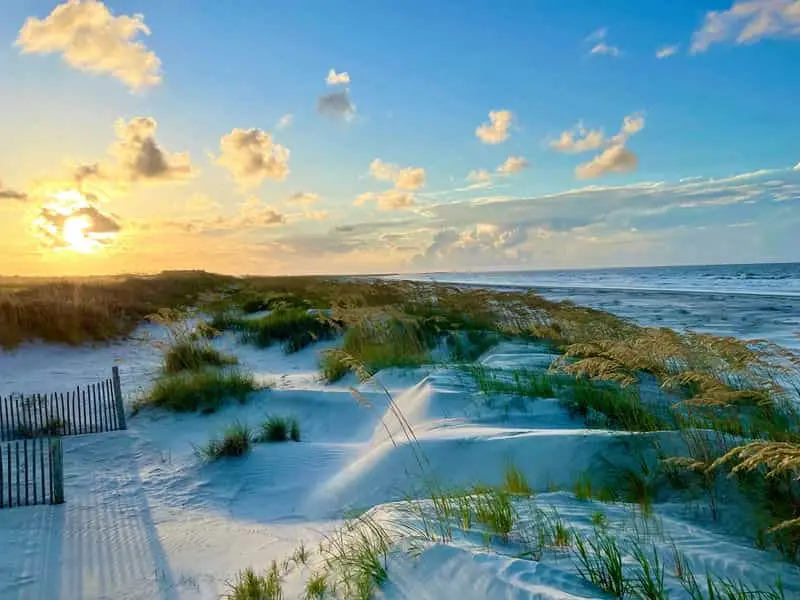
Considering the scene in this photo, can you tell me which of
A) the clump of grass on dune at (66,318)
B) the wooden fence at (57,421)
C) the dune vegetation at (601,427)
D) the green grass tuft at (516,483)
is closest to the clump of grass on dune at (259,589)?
the dune vegetation at (601,427)

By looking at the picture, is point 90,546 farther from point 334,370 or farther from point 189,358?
point 189,358

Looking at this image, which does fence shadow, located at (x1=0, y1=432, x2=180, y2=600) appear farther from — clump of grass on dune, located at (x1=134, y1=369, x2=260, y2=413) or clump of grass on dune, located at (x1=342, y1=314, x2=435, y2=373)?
clump of grass on dune, located at (x1=342, y1=314, x2=435, y2=373)

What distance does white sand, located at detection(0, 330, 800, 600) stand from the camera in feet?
A: 10.2

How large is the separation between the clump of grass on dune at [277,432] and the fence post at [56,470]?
232 centimetres

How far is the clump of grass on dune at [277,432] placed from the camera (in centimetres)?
760

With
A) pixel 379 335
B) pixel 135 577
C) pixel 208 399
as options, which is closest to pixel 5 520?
pixel 135 577

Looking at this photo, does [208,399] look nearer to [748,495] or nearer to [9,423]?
[9,423]

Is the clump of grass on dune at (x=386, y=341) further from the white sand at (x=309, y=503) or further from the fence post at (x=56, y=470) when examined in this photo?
the fence post at (x=56, y=470)

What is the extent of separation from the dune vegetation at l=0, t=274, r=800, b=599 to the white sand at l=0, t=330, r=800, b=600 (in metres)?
0.15

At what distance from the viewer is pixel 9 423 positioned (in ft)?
29.3

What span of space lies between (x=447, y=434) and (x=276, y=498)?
6.40 ft

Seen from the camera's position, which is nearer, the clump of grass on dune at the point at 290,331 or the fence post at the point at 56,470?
the fence post at the point at 56,470

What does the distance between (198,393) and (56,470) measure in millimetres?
3603

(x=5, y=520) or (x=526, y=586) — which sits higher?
(x=526, y=586)
